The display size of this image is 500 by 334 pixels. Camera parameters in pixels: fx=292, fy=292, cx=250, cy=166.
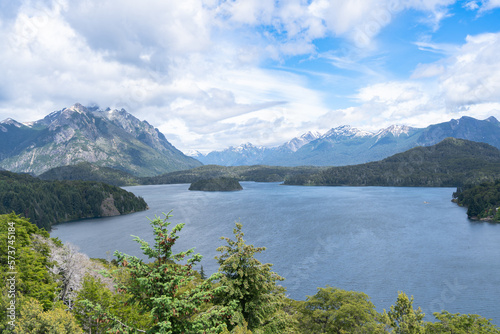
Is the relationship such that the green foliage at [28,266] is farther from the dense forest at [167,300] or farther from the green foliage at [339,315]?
the green foliage at [339,315]

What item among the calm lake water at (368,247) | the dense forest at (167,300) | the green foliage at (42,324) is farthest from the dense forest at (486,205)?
the green foliage at (42,324)

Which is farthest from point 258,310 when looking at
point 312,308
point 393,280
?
point 393,280

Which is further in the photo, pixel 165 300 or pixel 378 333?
pixel 378 333

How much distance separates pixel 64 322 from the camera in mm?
23344

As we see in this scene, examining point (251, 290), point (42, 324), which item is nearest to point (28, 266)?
point (42, 324)

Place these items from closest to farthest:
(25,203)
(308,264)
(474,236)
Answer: (308,264), (474,236), (25,203)

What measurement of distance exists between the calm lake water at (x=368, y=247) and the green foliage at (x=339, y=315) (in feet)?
87.3

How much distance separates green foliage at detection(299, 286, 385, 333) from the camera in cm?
4275

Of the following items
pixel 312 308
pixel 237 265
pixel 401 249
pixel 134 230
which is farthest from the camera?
pixel 134 230

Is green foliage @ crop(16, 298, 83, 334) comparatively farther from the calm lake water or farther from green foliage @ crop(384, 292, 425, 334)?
the calm lake water

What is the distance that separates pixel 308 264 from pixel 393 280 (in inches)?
1017

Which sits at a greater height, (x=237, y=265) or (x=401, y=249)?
(x=237, y=265)

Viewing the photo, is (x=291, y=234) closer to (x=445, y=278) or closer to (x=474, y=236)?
(x=445, y=278)

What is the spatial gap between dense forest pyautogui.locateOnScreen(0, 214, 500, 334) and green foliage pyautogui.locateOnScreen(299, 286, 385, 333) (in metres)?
0.14
